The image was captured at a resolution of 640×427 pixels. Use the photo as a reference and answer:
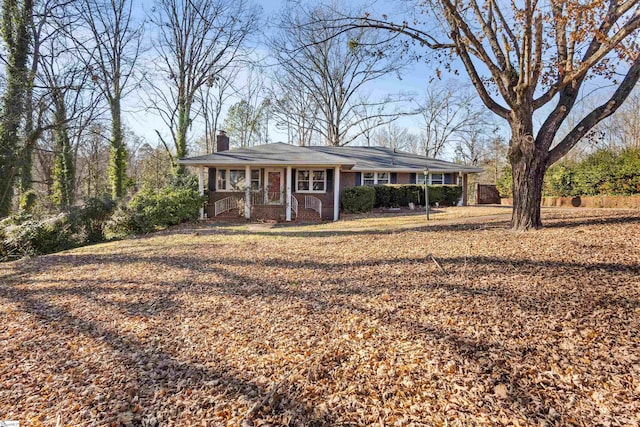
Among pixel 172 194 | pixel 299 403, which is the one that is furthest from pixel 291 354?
pixel 172 194

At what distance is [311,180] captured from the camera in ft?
49.3

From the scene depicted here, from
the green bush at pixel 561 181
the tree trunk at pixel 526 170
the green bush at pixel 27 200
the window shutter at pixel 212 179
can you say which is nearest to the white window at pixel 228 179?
the window shutter at pixel 212 179

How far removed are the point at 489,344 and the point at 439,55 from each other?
684 cm

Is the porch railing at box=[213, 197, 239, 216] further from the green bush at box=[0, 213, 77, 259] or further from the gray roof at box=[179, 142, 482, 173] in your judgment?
the green bush at box=[0, 213, 77, 259]

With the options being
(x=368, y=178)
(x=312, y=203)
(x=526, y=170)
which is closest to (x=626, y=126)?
(x=368, y=178)

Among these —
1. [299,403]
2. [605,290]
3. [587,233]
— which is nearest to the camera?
[299,403]

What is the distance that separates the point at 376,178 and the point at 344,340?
16.3m

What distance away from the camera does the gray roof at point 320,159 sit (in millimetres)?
13211

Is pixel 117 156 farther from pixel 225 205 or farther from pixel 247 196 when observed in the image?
pixel 247 196

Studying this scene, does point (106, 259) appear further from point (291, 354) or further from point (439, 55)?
→ point (439, 55)

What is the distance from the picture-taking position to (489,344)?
2.76 m

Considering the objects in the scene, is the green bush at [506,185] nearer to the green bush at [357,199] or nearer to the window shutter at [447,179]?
the window shutter at [447,179]

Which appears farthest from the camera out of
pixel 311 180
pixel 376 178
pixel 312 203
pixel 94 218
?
pixel 376 178

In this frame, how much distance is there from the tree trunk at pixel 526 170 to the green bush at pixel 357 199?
8304 millimetres
